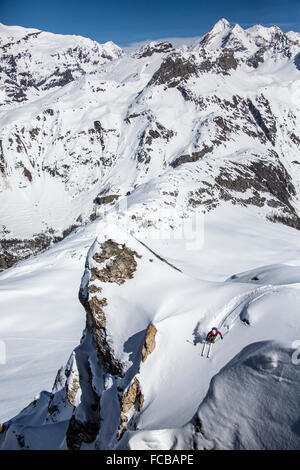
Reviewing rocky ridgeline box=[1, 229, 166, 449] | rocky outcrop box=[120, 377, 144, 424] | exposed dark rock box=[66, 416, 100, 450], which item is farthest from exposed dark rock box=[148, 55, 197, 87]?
rocky outcrop box=[120, 377, 144, 424]

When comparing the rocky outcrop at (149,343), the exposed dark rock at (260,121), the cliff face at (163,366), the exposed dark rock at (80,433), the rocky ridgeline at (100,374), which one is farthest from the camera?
the exposed dark rock at (260,121)

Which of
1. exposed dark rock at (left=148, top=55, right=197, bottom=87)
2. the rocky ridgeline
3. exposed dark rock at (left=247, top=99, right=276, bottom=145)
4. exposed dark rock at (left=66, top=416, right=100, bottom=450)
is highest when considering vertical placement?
exposed dark rock at (left=148, top=55, right=197, bottom=87)

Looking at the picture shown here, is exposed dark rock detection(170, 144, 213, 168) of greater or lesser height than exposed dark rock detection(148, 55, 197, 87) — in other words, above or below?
below

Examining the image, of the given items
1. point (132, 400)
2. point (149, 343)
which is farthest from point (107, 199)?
point (132, 400)

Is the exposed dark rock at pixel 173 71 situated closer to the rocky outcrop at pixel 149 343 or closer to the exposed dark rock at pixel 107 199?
the exposed dark rock at pixel 107 199

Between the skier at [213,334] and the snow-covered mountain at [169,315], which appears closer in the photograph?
the snow-covered mountain at [169,315]

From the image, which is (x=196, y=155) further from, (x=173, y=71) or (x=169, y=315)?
(x=169, y=315)

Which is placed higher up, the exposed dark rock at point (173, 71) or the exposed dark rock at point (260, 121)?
the exposed dark rock at point (173, 71)

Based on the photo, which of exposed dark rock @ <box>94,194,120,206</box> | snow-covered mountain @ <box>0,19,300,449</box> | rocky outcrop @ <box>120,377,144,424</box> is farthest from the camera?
exposed dark rock @ <box>94,194,120,206</box>

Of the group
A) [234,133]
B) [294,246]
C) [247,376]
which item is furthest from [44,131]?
[247,376]

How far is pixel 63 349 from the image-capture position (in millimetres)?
19938

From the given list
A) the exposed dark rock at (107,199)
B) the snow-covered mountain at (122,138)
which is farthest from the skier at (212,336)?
the exposed dark rock at (107,199)

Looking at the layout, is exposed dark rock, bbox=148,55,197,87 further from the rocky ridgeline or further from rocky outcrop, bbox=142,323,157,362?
rocky outcrop, bbox=142,323,157,362

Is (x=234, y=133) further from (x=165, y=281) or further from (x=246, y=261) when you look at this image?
(x=165, y=281)
